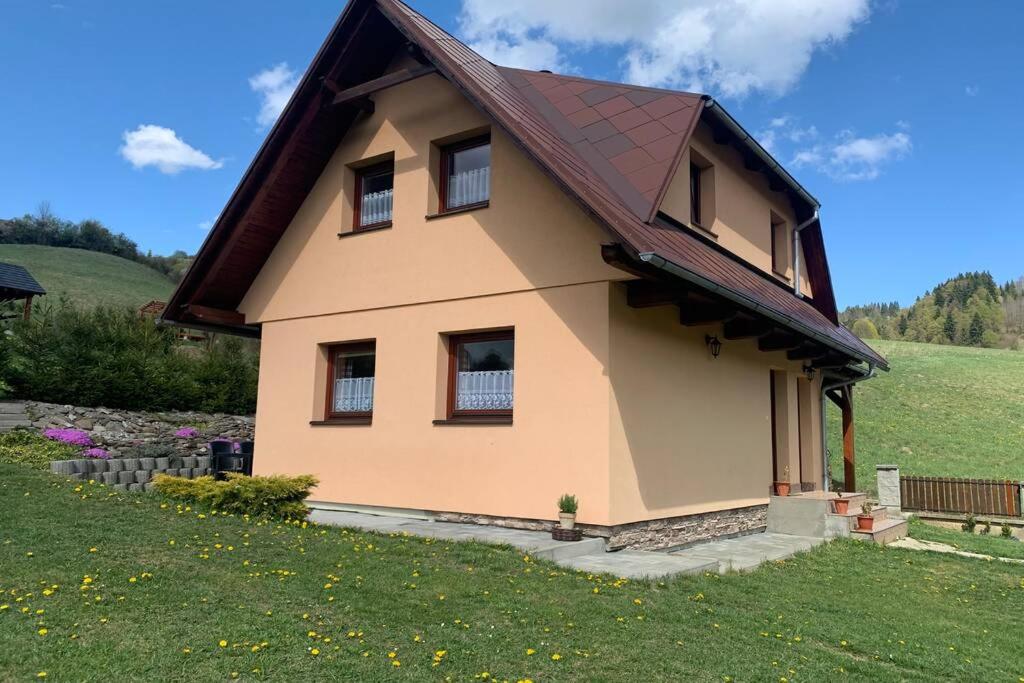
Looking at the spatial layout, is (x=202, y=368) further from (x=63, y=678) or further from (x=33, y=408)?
(x=63, y=678)

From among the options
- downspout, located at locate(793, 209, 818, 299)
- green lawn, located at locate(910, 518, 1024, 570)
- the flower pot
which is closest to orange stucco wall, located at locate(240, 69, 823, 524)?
the flower pot

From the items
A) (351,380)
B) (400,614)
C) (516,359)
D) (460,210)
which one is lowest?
(400,614)

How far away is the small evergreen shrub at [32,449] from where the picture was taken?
34.6 ft

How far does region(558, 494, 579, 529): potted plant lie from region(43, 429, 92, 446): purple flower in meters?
8.81

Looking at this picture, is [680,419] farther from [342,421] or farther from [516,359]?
[342,421]

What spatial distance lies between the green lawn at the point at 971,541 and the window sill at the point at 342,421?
352 inches

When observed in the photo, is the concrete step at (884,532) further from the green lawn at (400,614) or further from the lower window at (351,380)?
the lower window at (351,380)

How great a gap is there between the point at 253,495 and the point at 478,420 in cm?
268

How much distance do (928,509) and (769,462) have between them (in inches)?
286

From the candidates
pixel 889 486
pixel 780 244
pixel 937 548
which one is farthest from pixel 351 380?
pixel 889 486

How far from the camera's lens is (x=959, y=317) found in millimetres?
68312

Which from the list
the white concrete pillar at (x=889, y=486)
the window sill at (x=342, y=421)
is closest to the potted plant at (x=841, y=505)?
the white concrete pillar at (x=889, y=486)

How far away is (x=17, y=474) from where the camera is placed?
8562 millimetres

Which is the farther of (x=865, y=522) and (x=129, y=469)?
(x=129, y=469)
